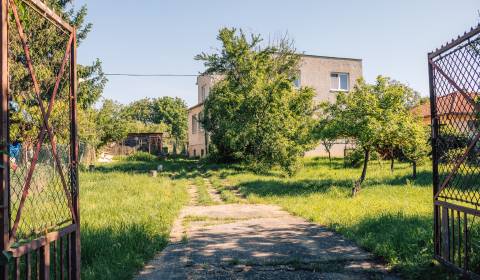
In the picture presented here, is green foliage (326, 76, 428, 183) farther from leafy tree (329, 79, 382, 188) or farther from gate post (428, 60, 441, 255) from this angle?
gate post (428, 60, 441, 255)

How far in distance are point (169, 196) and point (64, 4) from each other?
1530cm

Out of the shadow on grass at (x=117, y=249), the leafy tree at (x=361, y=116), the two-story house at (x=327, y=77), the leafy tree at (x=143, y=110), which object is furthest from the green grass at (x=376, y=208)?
the leafy tree at (x=143, y=110)

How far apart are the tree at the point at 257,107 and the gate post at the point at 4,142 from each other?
15.6 metres

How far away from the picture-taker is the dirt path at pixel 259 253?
4988 mm

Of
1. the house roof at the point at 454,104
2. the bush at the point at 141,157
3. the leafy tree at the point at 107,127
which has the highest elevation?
the leafy tree at the point at 107,127

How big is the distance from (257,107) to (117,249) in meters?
13.9

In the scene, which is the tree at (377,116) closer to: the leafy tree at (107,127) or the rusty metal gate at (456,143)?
the rusty metal gate at (456,143)

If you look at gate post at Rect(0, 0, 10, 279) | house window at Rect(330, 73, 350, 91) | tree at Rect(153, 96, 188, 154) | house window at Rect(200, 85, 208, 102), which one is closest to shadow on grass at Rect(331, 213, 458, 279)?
gate post at Rect(0, 0, 10, 279)

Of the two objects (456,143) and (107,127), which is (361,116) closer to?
(456,143)

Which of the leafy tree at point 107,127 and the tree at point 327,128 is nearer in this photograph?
the tree at point 327,128

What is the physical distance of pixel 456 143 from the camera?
4949 mm

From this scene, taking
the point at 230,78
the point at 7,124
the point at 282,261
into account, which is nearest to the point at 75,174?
the point at 7,124

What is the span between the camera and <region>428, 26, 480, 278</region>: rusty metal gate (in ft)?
14.5

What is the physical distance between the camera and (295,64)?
24484 mm
